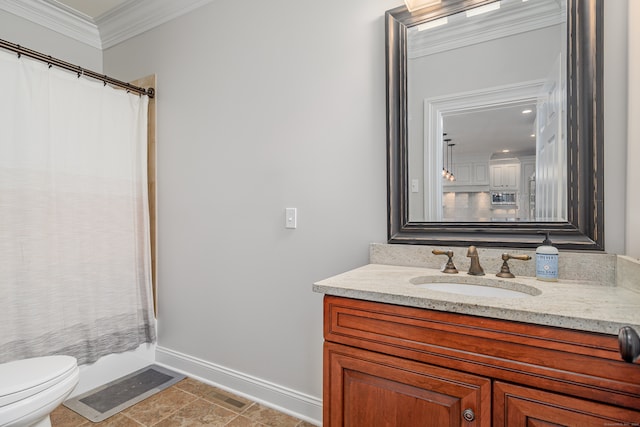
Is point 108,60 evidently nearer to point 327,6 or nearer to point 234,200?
point 234,200

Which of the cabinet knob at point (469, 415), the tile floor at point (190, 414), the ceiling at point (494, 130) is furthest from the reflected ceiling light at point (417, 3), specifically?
the tile floor at point (190, 414)

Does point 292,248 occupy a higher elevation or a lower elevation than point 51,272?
higher

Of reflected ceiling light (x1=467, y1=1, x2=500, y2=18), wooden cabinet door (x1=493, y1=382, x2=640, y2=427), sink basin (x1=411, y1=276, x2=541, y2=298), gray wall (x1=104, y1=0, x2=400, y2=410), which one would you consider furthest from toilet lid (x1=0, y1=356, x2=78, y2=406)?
reflected ceiling light (x1=467, y1=1, x2=500, y2=18)

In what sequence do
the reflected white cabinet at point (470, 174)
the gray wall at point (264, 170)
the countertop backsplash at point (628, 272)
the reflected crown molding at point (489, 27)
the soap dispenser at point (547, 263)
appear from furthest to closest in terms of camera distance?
the gray wall at point (264, 170) → the reflected white cabinet at point (470, 174) → the reflected crown molding at point (489, 27) → the soap dispenser at point (547, 263) → the countertop backsplash at point (628, 272)

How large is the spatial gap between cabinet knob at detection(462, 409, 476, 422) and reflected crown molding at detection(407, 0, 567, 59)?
1.40m

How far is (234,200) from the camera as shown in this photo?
84.0 inches

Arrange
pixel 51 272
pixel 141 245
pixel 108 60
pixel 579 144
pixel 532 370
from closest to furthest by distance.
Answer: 1. pixel 532 370
2. pixel 579 144
3. pixel 51 272
4. pixel 141 245
5. pixel 108 60

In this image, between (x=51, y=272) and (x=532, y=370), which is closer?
(x=532, y=370)

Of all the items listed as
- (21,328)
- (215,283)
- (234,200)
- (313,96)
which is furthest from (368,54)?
(21,328)

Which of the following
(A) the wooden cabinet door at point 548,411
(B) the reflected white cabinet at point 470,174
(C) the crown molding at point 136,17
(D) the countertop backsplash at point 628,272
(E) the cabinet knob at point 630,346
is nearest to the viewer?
(E) the cabinet knob at point 630,346

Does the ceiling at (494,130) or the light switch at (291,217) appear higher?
the ceiling at (494,130)

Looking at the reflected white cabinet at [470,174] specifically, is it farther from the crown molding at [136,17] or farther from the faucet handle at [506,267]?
the crown molding at [136,17]

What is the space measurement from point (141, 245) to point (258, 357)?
1.15 m

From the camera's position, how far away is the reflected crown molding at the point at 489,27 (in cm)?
135
